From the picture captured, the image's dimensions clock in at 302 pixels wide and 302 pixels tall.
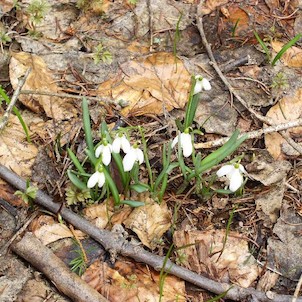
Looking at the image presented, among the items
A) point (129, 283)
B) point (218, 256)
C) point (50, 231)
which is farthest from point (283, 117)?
point (50, 231)

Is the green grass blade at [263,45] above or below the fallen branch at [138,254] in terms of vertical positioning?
above

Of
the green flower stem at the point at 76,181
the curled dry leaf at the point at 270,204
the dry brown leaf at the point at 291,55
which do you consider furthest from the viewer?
the dry brown leaf at the point at 291,55

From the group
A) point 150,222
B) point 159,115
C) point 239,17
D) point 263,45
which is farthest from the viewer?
point 239,17

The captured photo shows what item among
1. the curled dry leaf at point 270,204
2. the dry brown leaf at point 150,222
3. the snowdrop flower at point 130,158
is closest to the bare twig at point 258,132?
the curled dry leaf at point 270,204

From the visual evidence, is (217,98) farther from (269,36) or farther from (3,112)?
(3,112)

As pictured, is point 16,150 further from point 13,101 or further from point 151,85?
point 151,85

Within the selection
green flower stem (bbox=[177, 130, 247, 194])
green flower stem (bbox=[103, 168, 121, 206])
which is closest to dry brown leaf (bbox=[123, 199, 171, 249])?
green flower stem (bbox=[103, 168, 121, 206])

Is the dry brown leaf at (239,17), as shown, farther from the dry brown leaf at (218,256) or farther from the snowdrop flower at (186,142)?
the dry brown leaf at (218,256)
